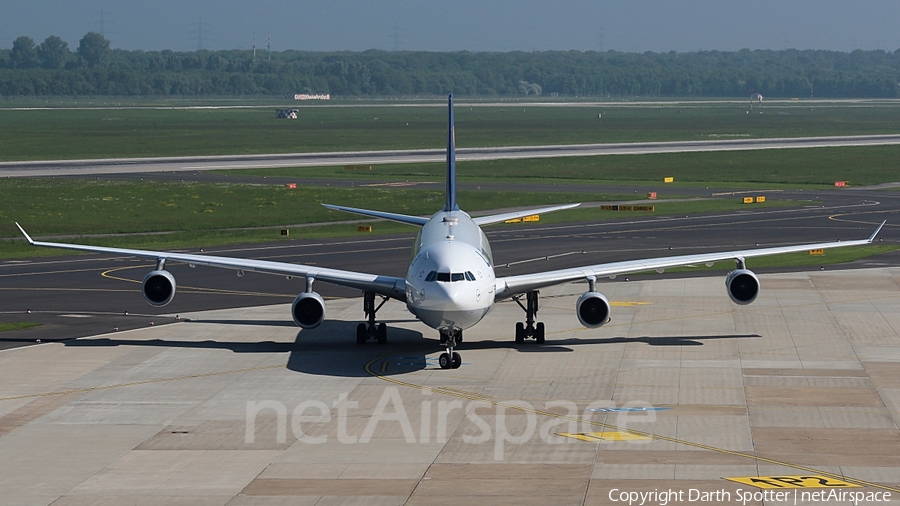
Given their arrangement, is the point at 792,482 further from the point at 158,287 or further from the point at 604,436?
the point at 158,287

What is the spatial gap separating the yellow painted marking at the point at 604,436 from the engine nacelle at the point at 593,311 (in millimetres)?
10323

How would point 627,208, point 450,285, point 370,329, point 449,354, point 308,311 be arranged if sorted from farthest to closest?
point 627,208 < point 370,329 < point 308,311 < point 449,354 < point 450,285

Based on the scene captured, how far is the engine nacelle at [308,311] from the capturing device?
41.6 metres

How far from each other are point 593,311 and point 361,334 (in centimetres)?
906

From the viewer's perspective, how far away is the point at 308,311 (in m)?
41.7

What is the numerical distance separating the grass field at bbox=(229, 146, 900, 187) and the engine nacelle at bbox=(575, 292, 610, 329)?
73.8 meters

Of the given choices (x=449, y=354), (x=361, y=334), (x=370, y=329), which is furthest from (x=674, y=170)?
(x=449, y=354)

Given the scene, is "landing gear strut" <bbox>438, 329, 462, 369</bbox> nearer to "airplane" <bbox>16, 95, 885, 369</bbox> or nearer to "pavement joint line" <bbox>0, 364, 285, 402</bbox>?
"airplane" <bbox>16, 95, 885, 369</bbox>

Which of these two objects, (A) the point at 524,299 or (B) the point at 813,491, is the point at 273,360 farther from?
(B) the point at 813,491

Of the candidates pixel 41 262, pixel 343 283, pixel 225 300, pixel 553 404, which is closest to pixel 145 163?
pixel 41 262

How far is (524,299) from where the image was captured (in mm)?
54594

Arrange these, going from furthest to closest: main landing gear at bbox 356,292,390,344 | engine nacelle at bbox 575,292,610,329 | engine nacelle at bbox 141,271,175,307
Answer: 1. main landing gear at bbox 356,292,390,344
2. engine nacelle at bbox 141,271,175,307
3. engine nacelle at bbox 575,292,610,329

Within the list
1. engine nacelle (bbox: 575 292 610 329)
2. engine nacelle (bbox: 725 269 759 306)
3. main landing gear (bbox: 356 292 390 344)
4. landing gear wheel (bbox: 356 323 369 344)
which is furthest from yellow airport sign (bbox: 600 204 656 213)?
engine nacelle (bbox: 575 292 610 329)

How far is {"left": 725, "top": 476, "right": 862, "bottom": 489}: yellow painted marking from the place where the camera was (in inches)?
1049
